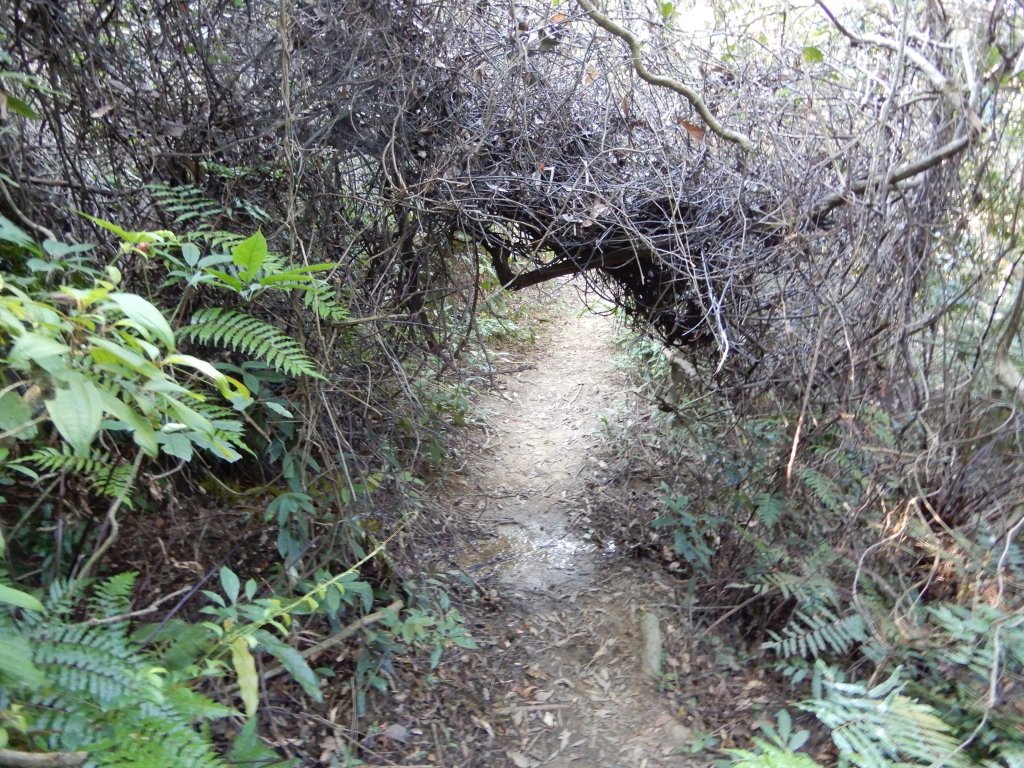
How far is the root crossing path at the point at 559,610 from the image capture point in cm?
346

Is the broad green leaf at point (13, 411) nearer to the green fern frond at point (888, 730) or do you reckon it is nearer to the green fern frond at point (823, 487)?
the green fern frond at point (888, 730)

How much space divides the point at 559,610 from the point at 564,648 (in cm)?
34

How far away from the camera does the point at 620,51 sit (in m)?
3.93

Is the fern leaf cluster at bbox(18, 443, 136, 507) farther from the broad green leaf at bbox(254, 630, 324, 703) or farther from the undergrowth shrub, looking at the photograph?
the undergrowth shrub

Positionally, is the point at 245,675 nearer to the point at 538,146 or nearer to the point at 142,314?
the point at 142,314

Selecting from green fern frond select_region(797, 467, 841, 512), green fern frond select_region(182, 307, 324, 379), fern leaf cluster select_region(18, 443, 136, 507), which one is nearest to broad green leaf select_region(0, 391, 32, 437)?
fern leaf cluster select_region(18, 443, 136, 507)

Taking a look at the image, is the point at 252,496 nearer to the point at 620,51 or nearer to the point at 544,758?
the point at 544,758

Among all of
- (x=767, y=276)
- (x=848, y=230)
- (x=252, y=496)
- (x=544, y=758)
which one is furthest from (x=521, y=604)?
(x=848, y=230)

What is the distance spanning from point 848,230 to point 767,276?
0.47 meters

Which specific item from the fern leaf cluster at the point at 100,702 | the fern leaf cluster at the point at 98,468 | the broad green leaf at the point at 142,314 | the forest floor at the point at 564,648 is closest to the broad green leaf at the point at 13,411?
the broad green leaf at the point at 142,314

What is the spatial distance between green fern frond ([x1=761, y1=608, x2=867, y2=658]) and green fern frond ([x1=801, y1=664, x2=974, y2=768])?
0.29 metres

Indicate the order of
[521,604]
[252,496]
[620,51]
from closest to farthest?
[252,496] → [620,51] → [521,604]

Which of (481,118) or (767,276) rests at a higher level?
(481,118)

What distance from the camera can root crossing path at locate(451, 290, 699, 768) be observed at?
11.4 ft
